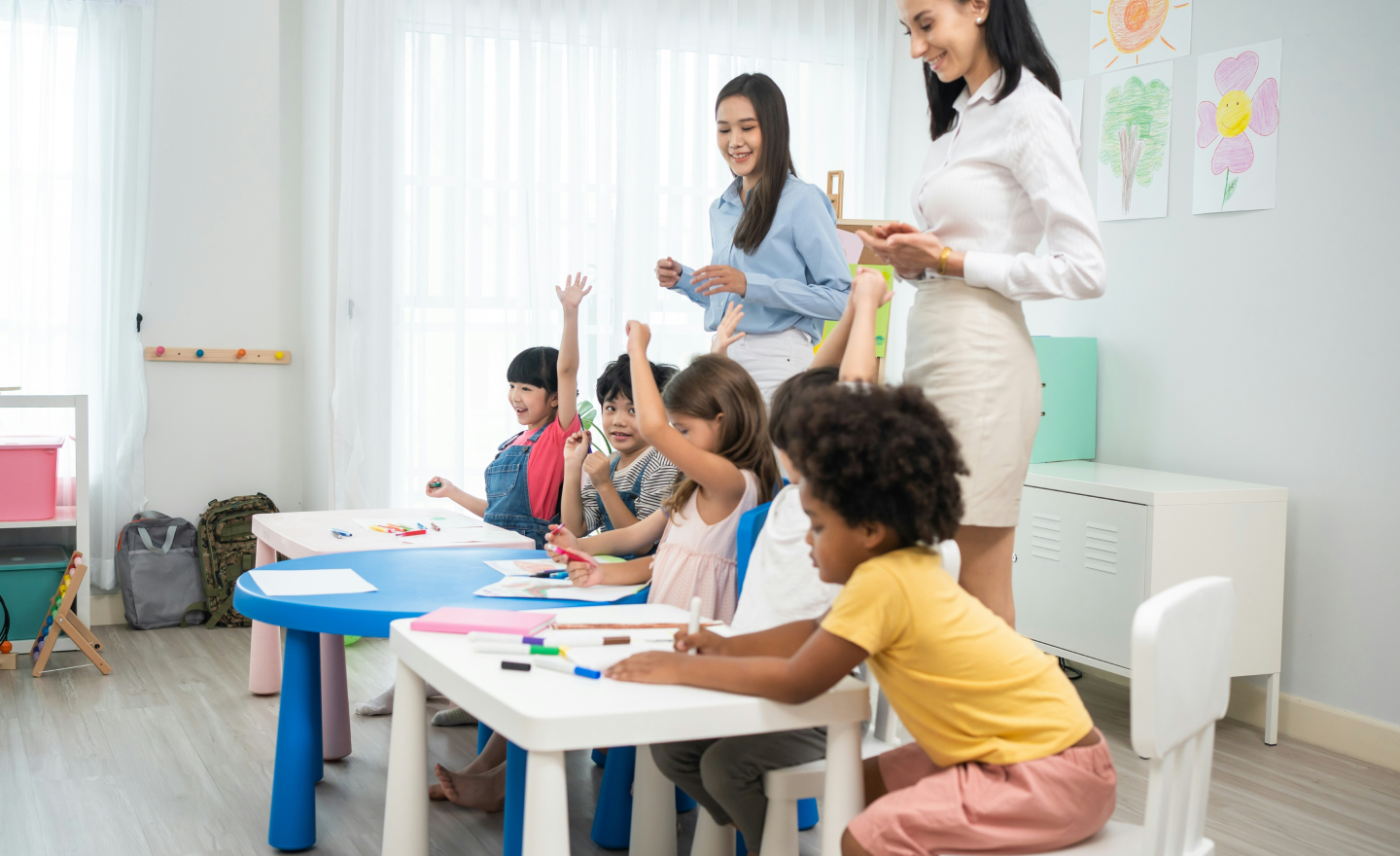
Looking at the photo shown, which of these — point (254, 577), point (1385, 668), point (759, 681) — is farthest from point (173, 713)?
point (1385, 668)

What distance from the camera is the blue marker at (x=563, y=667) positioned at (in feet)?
3.89

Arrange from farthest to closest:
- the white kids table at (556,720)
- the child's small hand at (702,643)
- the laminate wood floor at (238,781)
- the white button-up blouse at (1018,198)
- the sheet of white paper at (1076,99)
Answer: the sheet of white paper at (1076,99) < the laminate wood floor at (238,781) < the white button-up blouse at (1018,198) < the child's small hand at (702,643) < the white kids table at (556,720)

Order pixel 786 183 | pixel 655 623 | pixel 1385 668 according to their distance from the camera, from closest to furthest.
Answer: pixel 655 623, pixel 786 183, pixel 1385 668

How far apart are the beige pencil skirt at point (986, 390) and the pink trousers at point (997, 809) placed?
40 cm

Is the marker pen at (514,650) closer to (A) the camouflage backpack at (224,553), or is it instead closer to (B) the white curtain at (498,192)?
(B) the white curtain at (498,192)

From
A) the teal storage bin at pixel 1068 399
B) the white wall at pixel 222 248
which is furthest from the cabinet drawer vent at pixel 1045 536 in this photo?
the white wall at pixel 222 248

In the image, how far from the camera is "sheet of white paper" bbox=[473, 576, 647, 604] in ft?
5.74

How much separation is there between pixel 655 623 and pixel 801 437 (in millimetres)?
391

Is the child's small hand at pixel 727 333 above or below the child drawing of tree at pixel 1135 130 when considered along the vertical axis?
below

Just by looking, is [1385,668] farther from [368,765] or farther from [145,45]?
[145,45]

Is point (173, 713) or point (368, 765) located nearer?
point (368, 765)

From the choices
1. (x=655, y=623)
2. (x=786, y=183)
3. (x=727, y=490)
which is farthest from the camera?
(x=786, y=183)

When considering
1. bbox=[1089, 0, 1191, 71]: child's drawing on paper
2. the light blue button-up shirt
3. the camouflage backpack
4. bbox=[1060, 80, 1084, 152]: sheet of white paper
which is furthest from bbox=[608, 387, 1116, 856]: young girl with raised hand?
the camouflage backpack

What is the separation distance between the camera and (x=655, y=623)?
1453mm
